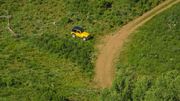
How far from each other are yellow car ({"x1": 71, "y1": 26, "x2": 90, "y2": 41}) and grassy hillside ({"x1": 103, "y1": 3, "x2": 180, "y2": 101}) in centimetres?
671

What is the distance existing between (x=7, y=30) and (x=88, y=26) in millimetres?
14012

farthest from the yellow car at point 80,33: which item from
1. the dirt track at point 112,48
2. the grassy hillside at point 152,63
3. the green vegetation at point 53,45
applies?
the grassy hillside at point 152,63

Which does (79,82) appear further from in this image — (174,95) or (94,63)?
(174,95)

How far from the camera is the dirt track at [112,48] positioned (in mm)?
67875

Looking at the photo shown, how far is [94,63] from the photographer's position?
71.1 metres

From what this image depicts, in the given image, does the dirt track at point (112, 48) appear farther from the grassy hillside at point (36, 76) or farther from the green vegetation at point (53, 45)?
the grassy hillside at point (36, 76)

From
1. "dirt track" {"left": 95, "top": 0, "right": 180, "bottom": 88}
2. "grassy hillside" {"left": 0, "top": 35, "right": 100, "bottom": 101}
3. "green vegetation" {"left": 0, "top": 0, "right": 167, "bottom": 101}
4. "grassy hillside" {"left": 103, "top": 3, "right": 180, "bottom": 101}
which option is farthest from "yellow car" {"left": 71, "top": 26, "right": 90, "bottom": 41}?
"grassy hillside" {"left": 103, "top": 3, "right": 180, "bottom": 101}

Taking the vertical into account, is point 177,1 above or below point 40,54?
above

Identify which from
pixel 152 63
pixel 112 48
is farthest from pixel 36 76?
pixel 152 63

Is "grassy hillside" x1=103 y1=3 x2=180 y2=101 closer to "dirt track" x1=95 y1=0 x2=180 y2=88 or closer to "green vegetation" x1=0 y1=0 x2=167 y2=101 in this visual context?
"dirt track" x1=95 y1=0 x2=180 y2=88

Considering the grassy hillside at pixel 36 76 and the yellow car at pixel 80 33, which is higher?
the yellow car at pixel 80 33

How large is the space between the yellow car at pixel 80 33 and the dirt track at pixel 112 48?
3102 mm

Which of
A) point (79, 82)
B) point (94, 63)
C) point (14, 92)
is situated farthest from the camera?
point (94, 63)

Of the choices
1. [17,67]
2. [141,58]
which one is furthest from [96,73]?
[17,67]
